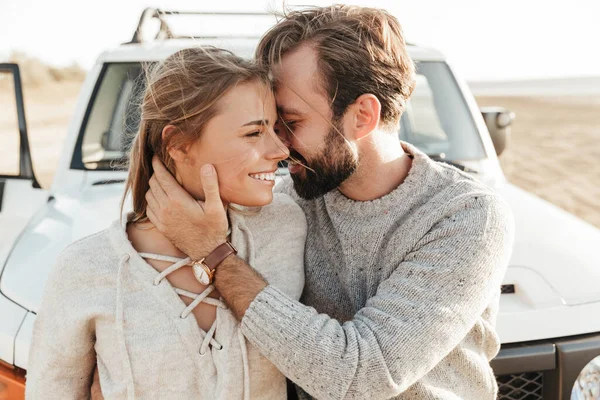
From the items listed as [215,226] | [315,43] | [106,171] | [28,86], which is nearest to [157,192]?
[215,226]

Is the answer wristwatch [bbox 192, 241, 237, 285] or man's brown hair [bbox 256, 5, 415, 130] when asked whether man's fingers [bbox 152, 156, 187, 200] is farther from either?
man's brown hair [bbox 256, 5, 415, 130]

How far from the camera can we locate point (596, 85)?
3106cm

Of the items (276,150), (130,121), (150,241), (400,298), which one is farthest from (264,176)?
(130,121)

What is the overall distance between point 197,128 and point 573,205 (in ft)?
24.1

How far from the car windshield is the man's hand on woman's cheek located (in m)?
1.38

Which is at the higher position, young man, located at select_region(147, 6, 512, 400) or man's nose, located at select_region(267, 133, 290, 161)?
man's nose, located at select_region(267, 133, 290, 161)

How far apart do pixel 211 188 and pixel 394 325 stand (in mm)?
583

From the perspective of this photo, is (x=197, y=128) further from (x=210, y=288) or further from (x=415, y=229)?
Result: (x=415, y=229)

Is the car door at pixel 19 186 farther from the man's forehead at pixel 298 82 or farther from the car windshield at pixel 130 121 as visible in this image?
the man's forehead at pixel 298 82

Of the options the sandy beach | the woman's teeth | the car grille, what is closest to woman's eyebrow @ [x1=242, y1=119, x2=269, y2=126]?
the woman's teeth

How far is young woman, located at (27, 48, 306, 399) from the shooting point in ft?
5.43

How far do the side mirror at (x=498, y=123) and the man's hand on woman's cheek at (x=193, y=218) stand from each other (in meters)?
2.24

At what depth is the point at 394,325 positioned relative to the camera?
5.51 ft

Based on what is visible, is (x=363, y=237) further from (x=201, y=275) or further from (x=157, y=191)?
(x=157, y=191)
